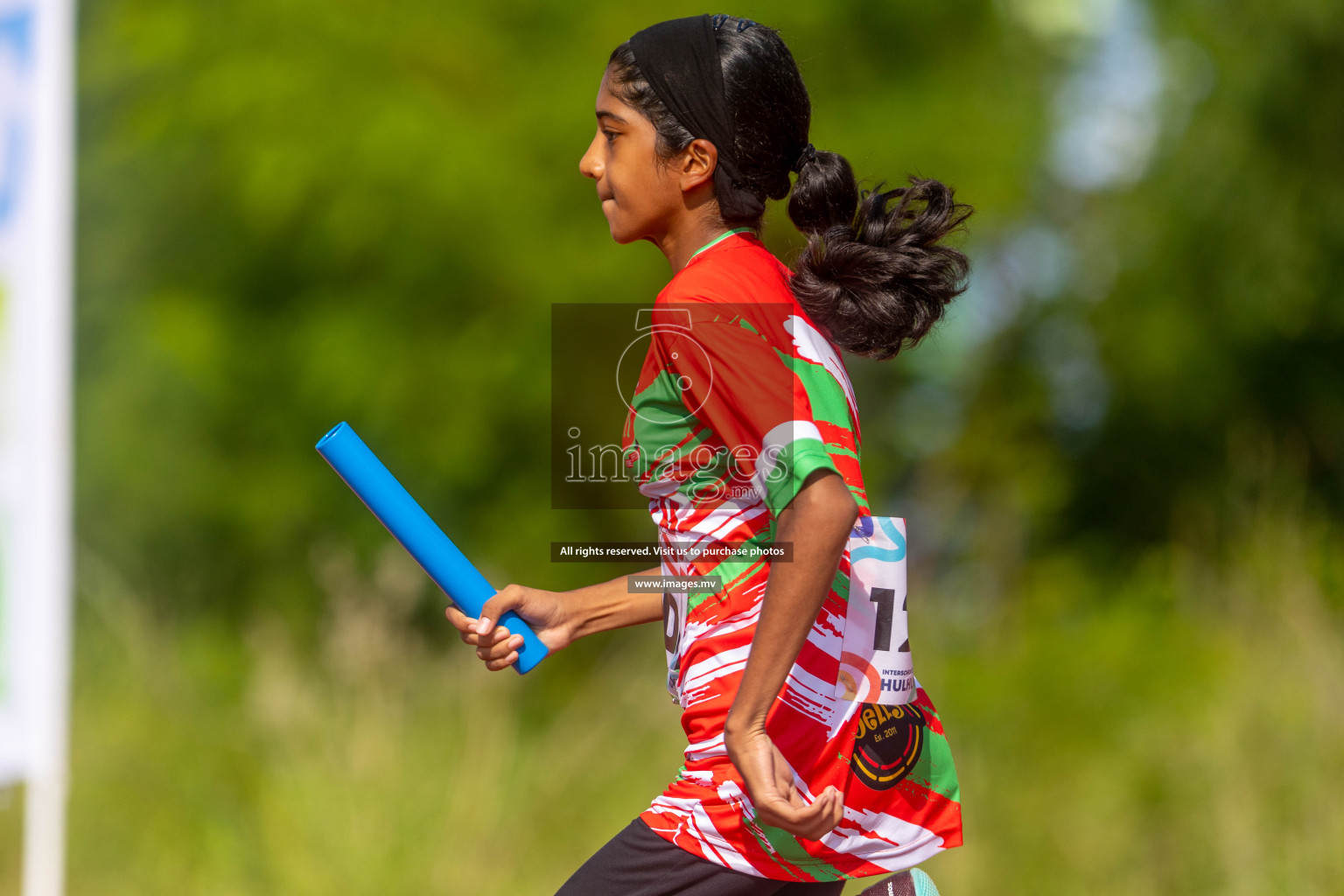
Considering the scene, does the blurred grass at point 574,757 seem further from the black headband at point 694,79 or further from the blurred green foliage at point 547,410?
the black headband at point 694,79

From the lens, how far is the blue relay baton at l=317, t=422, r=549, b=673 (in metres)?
1.93

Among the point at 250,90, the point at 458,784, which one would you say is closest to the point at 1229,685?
the point at 458,784

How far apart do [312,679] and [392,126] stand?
119 inches

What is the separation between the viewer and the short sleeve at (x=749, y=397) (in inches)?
64.1

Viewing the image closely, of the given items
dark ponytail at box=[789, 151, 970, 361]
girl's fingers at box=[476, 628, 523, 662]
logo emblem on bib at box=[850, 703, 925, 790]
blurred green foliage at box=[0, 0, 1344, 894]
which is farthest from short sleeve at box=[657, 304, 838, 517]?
blurred green foliage at box=[0, 0, 1344, 894]

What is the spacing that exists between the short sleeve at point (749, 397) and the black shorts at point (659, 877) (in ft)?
1.66

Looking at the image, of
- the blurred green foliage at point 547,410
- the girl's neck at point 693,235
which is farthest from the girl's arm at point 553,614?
the blurred green foliage at point 547,410

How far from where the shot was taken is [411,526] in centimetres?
193

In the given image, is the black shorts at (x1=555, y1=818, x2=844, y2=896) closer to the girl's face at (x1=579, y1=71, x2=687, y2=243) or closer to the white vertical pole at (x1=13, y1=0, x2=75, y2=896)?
the girl's face at (x1=579, y1=71, x2=687, y2=243)

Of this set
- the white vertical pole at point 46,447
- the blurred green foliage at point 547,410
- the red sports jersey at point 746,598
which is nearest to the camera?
the red sports jersey at point 746,598

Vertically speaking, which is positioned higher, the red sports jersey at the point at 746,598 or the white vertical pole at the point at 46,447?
the white vertical pole at the point at 46,447

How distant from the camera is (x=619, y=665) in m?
6.11

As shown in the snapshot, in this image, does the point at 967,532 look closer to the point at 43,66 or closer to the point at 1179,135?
the point at 1179,135

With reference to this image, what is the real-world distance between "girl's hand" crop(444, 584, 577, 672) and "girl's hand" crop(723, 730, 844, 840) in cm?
45
